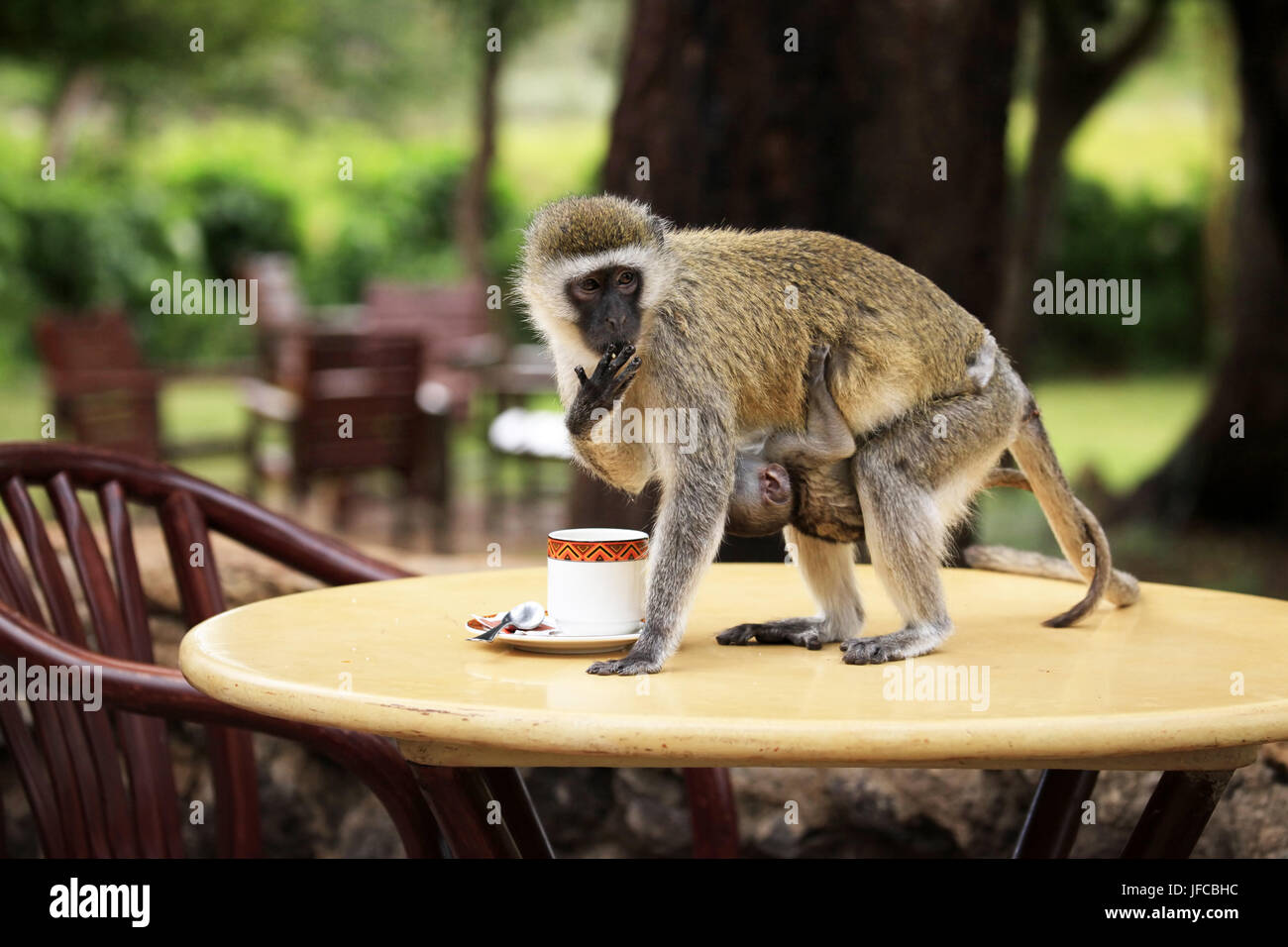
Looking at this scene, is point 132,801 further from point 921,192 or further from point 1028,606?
point 921,192

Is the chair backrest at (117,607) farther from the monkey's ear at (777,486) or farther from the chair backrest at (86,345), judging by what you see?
the chair backrest at (86,345)

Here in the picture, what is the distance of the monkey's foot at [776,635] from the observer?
2105 millimetres

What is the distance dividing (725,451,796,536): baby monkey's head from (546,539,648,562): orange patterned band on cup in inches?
7.5

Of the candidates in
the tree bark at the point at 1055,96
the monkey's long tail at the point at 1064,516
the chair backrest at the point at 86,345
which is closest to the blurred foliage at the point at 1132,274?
the tree bark at the point at 1055,96

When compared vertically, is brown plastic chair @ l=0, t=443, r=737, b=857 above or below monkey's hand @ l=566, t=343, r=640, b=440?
below

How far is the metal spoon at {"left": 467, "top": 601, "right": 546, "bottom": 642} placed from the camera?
6.53ft

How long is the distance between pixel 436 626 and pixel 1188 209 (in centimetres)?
1660

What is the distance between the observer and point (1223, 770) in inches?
72.1

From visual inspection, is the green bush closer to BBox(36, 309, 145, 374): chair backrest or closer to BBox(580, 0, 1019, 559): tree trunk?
BBox(36, 309, 145, 374): chair backrest

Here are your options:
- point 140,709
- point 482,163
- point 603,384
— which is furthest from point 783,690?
point 482,163

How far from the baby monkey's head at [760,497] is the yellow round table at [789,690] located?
18 centimetres

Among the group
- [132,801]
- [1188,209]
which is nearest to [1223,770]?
[132,801]

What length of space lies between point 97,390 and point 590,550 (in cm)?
612

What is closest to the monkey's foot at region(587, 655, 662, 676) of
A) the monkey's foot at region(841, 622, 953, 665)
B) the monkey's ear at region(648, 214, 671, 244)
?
the monkey's foot at region(841, 622, 953, 665)
